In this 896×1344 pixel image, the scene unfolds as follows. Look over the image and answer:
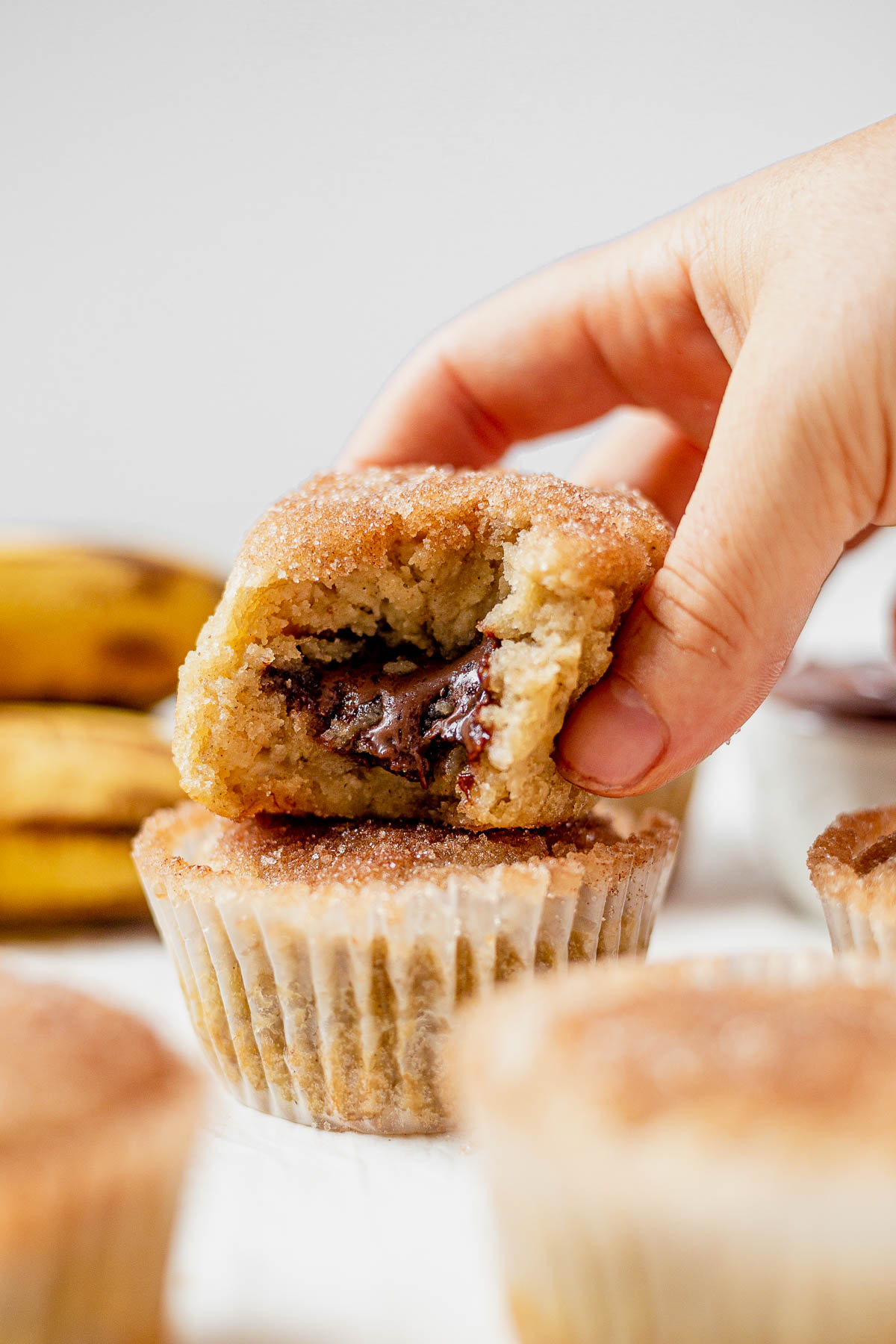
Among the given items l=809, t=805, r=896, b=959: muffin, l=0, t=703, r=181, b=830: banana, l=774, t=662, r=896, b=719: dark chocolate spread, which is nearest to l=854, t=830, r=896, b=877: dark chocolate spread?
l=809, t=805, r=896, b=959: muffin

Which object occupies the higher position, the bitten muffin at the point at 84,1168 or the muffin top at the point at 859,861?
the bitten muffin at the point at 84,1168

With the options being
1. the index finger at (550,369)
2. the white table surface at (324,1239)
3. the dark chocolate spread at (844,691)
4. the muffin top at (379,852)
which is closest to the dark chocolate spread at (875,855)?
the muffin top at (379,852)

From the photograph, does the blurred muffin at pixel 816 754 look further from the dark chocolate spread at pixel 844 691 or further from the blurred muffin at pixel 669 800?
the blurred muffin at pixel 669 800

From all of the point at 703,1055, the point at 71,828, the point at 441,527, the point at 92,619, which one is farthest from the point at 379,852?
the point at 92,619

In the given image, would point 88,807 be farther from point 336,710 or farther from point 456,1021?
point 456,1021

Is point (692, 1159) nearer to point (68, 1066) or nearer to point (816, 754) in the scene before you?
point (68, 1066)

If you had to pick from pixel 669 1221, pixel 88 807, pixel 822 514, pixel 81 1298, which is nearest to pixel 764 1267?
pixel 669 1221
